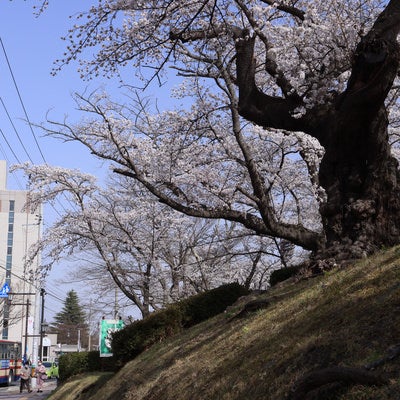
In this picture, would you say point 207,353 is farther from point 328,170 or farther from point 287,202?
point 287,202

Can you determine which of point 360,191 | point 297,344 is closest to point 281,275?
point 360,191

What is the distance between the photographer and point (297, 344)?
581 cm

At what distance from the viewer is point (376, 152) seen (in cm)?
949

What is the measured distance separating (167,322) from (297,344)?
9226 millimetres

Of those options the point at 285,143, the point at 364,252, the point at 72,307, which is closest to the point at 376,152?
the point at 364,252

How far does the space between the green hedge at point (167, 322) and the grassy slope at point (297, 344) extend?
477 cm

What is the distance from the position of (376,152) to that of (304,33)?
3646 mm

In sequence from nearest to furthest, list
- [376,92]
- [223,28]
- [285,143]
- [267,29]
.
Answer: [376,92]
[223,28]
[267,29]
[285,143]

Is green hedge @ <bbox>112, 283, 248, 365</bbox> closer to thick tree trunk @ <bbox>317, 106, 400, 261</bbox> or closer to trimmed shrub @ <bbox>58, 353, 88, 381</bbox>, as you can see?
thick tree trunk @ <bbox>317, 106, 400, 261</bbox>

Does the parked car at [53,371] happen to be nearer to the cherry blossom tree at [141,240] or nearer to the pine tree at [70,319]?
the cherry blossom tree at [141,240]

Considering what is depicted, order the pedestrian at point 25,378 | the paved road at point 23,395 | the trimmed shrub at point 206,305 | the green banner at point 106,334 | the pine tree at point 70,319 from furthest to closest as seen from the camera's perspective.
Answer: the pine tree at point 70,319
the pedestrian at point 25,378
the paved road at point 23,395
the green banner at point 106,334
the trimmed shrub at point 206,305

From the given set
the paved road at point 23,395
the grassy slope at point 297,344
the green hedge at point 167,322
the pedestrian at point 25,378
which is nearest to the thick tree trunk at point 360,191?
the grassy slope at point 297,344

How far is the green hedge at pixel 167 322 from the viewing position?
14.7 metres

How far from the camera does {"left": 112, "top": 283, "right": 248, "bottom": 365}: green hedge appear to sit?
14719 mm
